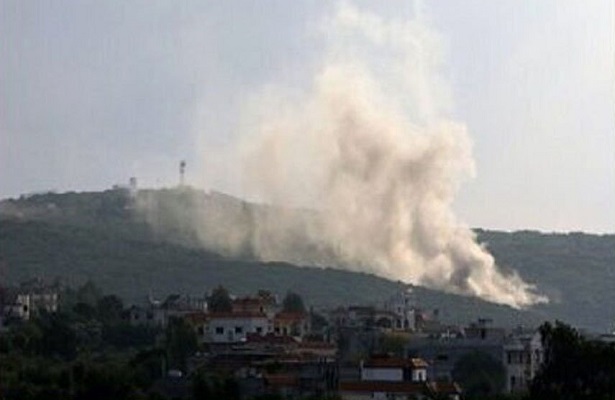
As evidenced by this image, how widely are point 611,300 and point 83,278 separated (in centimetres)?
3371

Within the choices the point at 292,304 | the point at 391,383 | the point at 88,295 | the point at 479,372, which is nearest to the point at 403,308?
the point at 292,304

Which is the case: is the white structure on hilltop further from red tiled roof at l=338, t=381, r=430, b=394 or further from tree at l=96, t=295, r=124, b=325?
red tiled roof at l=338, t=381, r=430, b=394

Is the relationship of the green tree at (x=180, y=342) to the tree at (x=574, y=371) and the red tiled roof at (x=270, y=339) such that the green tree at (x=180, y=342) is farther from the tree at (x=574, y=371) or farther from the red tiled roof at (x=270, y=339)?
the tree at (x=574, y=371)

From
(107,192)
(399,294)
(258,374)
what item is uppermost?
(107,192)

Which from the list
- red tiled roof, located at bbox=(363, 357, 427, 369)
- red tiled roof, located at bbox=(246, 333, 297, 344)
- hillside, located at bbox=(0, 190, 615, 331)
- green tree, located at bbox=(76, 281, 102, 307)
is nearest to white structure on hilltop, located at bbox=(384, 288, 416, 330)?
hillside, located at bbox=(0, 190, 615, 331)

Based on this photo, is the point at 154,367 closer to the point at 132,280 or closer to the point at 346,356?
the point at 346,356

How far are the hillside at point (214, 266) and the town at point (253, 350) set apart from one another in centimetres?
1761

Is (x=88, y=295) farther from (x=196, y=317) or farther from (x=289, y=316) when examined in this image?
(x=196, y=317)

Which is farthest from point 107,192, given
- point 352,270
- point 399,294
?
point 399,294

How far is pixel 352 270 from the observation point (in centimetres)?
11112

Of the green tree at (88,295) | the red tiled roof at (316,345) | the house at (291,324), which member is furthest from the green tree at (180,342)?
the green tree at (88,295)

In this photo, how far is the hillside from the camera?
10012 centimetres

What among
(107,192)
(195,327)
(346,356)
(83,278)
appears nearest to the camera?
(346,356)

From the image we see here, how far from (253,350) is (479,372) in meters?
7.98
